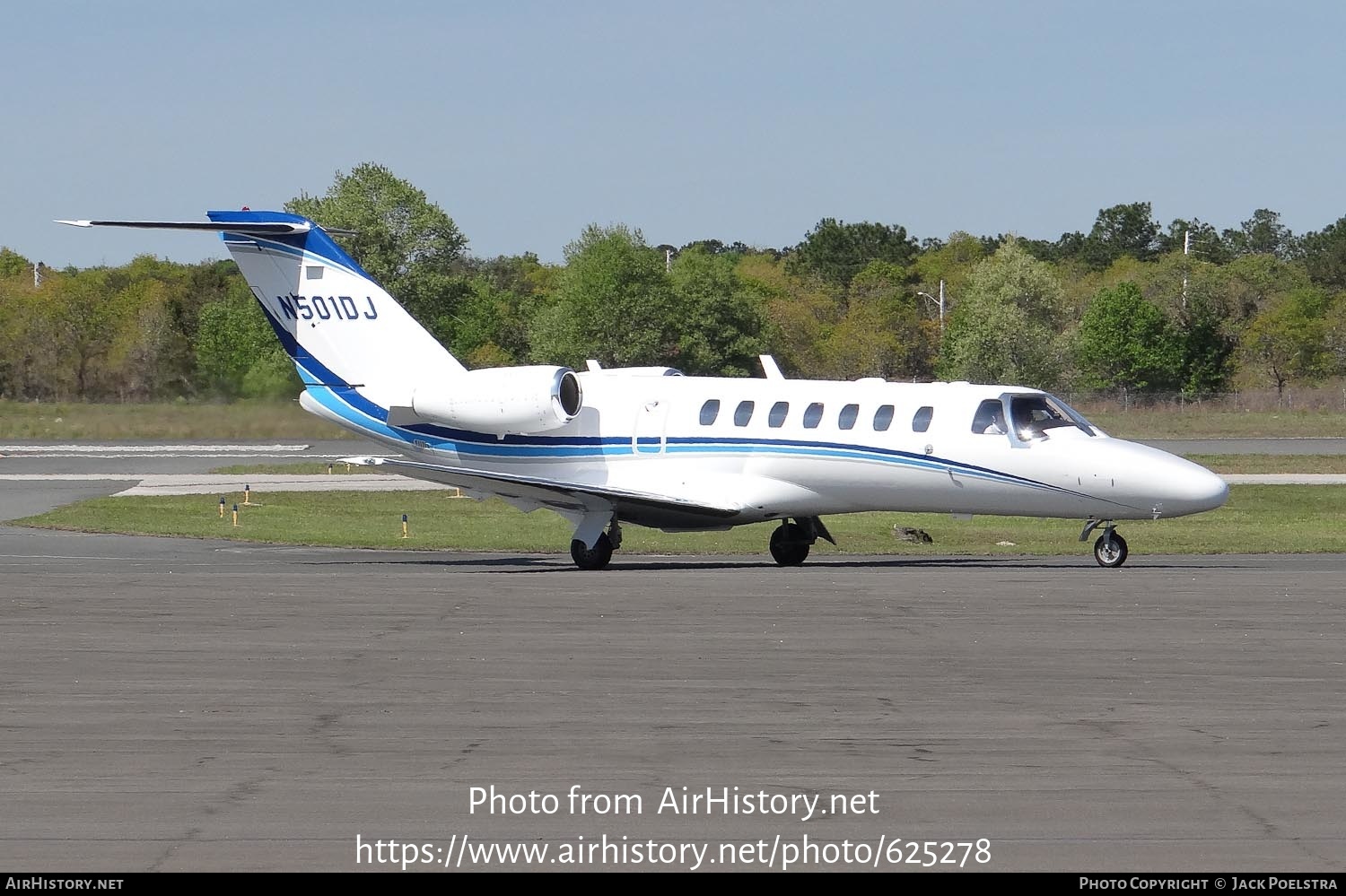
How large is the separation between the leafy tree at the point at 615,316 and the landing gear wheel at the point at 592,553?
60301 mm

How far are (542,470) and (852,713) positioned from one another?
15.6 m

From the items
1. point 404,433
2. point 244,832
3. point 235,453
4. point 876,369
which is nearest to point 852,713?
point 244,832

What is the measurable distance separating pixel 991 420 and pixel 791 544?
4.04 m

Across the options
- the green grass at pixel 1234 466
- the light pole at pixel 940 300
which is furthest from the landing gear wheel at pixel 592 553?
the light pole at pixel 940 300

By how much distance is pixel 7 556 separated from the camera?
2822 cm

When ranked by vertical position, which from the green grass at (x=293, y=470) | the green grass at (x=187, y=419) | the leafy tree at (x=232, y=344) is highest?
the leafy tree at (x=232, y=344)

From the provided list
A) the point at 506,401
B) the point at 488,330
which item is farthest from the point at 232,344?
the point at 488,330

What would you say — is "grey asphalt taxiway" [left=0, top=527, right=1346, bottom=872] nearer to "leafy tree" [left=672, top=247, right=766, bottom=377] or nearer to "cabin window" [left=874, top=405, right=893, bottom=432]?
"cabin window" [left=874, top=405, right=893, bottom=432]

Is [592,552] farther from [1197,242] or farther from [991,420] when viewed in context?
[1197,242]

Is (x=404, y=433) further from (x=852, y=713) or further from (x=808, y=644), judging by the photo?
(x=852, y=713)

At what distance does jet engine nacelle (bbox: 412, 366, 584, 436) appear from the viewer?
27.4 meters

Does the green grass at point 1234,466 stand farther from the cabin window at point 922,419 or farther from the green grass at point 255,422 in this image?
the cabin window at point 922,419

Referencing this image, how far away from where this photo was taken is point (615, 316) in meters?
89.3

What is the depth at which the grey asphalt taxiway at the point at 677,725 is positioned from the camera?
8.83 meters
